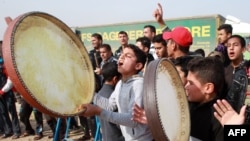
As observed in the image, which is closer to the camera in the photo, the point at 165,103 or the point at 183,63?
the point at 165,103

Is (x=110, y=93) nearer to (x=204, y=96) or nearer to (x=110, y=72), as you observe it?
(x=110, y=72)

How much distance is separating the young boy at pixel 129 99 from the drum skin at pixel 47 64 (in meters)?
0.21

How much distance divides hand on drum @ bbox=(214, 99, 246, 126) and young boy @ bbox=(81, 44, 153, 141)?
569mm

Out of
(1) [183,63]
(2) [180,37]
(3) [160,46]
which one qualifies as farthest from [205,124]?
(3) [160,46]

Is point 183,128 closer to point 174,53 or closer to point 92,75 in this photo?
point 92,75

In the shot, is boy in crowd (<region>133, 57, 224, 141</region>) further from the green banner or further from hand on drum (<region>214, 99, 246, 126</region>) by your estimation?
the green banner

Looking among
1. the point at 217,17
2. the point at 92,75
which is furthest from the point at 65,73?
the point at 217,17

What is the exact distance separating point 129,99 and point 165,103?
76 centimetres

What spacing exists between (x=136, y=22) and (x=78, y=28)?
291 centimetres

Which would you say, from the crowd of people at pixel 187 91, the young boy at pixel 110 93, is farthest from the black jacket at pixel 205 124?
the young boy at pixel 110 93

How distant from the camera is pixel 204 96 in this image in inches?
79.5

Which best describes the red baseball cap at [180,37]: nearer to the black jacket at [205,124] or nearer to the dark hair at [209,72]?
the dark hair at [209,72]

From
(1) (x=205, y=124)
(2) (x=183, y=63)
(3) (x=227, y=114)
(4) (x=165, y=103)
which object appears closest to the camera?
(4) (x=165, y=103)

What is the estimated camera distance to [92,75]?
2186 mm
